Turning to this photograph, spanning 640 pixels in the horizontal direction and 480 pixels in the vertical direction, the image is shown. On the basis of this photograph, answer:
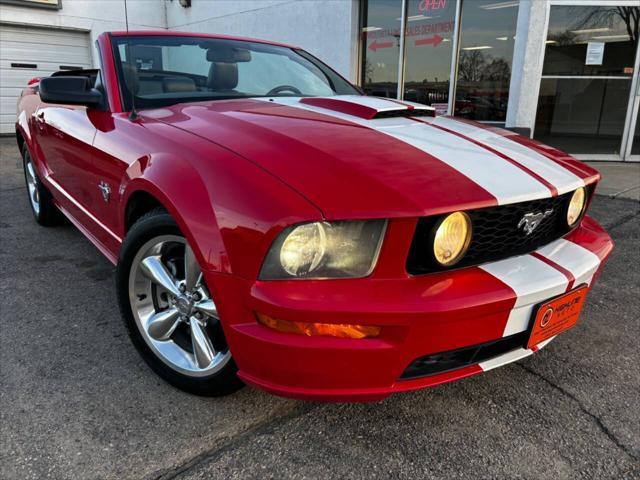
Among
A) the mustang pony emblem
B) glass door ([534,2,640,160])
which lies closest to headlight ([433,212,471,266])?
the mustang pony emblem

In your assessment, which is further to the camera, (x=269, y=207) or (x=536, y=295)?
(x=536, y=295)

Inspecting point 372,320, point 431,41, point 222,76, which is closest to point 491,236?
point 372,320

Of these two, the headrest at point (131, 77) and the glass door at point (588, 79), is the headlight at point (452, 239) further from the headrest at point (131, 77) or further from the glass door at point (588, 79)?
the glass door at point (588, 79)

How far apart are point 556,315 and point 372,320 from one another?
0.72 m

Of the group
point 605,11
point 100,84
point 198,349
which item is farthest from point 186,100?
point 605,11

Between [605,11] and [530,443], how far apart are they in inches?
300

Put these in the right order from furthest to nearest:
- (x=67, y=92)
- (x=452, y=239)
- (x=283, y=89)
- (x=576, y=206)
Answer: (x=283, y=89), (x=67, y=92), (x=576, y=206), (x=452, y=239)

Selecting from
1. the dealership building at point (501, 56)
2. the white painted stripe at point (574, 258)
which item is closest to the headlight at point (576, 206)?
the white painted stripe at point (574, 258)

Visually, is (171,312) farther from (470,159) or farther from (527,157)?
(527,157)

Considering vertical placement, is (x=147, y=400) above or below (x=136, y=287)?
below

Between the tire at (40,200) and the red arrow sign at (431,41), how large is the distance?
6.09 meters

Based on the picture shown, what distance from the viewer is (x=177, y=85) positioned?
8.35 ft

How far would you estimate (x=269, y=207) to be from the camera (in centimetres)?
141

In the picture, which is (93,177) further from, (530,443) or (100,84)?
(530,443)
